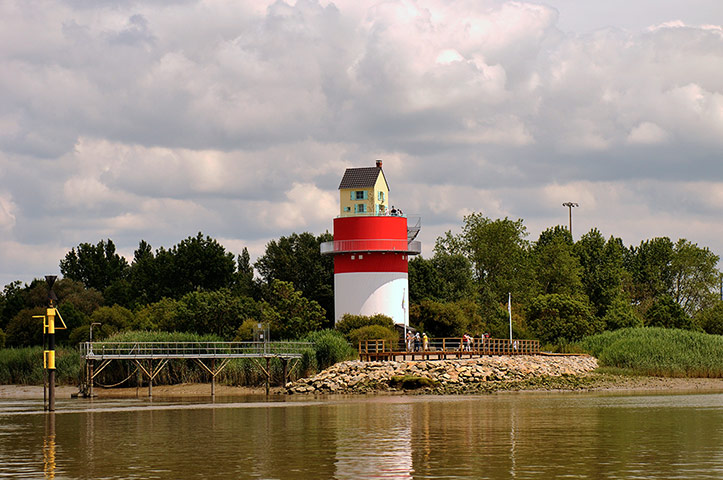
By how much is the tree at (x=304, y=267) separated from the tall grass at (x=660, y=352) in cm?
2368

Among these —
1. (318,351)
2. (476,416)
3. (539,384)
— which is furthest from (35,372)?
(476,416)

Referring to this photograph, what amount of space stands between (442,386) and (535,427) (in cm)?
2582

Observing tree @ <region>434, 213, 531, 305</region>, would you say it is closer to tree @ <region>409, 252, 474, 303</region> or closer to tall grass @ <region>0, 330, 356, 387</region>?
tree @ <region>409, 252, 474, 303</region>

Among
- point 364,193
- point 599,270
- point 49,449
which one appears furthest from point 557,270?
point 49,449

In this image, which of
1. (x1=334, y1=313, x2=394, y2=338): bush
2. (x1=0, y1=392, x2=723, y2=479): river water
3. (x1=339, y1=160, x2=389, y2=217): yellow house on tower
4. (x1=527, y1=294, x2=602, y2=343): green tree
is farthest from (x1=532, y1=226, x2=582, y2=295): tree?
(x1=0, y1=392, x2=723, y2=479): river water

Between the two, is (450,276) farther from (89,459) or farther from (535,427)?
(89,459)

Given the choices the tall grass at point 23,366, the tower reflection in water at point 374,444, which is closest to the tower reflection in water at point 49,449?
the tower reflection in water at point 374,444

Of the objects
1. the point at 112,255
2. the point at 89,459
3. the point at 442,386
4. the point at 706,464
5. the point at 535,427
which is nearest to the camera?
the point at 706,464

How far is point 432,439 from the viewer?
1115 inches

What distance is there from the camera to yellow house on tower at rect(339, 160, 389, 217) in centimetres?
7675

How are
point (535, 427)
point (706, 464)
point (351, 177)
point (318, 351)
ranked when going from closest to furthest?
point (706, 464), point (535, 427), point (318, 351), point (351, 177)

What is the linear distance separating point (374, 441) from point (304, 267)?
65.5 metres

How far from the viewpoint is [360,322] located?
70375 mm

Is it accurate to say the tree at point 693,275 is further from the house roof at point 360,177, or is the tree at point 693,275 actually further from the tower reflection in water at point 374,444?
the tower reflection in water at point 374,444
